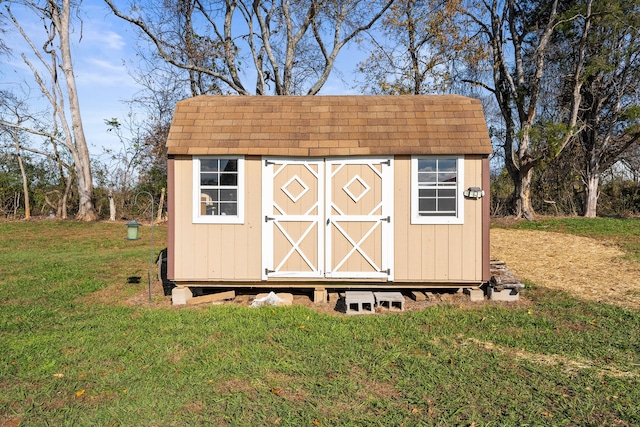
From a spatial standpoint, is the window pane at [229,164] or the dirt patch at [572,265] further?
the dirt patch at [572,265]

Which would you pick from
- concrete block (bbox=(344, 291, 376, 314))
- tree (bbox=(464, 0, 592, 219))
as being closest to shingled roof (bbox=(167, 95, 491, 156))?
concrete block (bbox=(344, 291, 376, 314))

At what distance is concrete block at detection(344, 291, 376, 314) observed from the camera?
21.2 feet

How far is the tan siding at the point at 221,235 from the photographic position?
274 inches

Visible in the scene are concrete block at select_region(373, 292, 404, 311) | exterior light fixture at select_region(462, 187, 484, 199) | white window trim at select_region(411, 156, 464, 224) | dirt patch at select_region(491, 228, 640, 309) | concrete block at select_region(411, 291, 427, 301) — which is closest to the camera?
concrete block at select_region(373, 292, 404, 311)

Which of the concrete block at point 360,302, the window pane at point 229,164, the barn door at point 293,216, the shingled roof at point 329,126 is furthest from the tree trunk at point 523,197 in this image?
the window pane at point 229,164

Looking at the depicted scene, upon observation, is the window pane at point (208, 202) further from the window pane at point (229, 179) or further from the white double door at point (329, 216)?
the white double door at point (329, 216)

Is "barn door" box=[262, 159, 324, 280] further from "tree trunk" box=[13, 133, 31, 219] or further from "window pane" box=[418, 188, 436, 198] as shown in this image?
"tree trunk" box=[13, 133, 31, 219]

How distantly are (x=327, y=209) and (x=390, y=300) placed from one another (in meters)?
1.73

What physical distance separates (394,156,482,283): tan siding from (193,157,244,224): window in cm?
256

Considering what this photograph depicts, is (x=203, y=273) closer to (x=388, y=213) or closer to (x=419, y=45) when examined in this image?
(x=388, y=213)

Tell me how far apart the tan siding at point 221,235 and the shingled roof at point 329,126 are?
1.53 ft

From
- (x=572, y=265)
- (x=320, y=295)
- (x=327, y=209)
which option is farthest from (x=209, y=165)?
(x=572, y=265)

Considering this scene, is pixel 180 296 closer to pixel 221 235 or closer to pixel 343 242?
pixel 221 235

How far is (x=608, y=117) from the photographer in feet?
58.1
